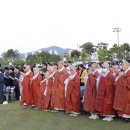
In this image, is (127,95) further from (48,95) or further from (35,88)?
(35,88)

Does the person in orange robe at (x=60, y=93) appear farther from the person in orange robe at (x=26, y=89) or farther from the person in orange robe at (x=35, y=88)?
the person in orange robe at (x=26, y=89)

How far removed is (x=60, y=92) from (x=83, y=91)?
815 mm

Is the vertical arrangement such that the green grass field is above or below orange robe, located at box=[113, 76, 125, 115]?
below

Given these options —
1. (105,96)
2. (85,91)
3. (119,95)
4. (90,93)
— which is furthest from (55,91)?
(119,95)

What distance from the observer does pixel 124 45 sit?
194ft

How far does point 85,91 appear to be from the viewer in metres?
10.4

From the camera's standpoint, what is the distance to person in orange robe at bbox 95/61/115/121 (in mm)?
9633

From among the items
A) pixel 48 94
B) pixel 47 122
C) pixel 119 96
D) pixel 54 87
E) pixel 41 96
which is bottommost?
pixel 47 122

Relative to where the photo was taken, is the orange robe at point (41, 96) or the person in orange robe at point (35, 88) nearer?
the orange robe at point (41, 96)

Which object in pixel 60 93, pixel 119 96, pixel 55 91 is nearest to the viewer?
pixel 119 96

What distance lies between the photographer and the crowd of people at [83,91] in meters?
9.34

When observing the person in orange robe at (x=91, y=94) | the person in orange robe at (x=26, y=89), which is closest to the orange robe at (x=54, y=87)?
the person in orange robe at (x=91, y=94)

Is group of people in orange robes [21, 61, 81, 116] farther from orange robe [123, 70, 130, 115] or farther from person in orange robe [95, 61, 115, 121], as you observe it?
orange robe [123, 70, 130, 115]

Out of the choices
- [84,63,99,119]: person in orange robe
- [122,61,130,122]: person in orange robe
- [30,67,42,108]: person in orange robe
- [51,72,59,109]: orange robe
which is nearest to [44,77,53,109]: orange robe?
[51,72,59,109]: orange robe
